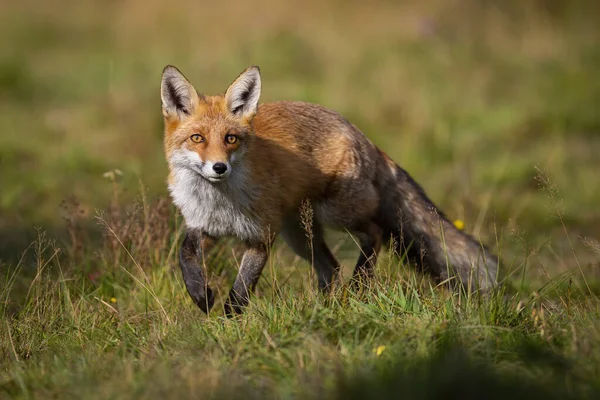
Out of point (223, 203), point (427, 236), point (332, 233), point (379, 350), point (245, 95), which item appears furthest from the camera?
point (332, 233)

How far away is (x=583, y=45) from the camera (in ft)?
42.8

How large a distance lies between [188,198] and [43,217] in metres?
2.99

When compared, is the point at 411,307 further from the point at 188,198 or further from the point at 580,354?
the point at 188,198

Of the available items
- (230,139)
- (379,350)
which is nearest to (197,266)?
(230,139)

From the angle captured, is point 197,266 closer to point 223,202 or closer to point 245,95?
point 223,202

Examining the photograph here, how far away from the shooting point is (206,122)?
510 centimetres

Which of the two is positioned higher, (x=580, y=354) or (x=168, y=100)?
(x=168, y=100)

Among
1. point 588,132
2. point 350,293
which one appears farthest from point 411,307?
point 588,132

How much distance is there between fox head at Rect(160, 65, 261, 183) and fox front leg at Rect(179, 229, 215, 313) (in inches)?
19.0

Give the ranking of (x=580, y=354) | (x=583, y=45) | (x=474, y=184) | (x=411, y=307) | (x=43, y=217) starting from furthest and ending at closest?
(x=583, y=45) < (x=474, y=184) < (x=43, y=217) < (x=411, y=307) < (x=580, y=354)

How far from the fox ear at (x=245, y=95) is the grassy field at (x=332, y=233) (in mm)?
969

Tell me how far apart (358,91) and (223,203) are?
666 centimetres

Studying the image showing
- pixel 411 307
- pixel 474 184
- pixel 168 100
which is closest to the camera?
pixel 411 307

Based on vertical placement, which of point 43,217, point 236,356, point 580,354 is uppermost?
point 580,354
